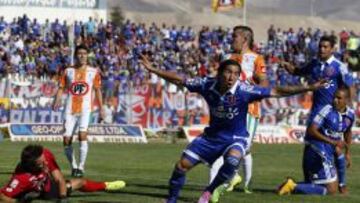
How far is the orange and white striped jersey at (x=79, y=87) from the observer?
18.9m

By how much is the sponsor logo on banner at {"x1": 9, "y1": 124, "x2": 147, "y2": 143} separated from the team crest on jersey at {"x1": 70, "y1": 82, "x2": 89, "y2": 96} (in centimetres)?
1491

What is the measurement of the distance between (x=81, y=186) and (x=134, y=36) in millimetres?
39288

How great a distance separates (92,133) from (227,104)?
2224cm

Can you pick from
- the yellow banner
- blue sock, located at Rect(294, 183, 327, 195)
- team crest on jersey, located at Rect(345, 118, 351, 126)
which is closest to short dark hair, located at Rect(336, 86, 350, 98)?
team crest on jersey, located at Rect(345, 118, 351, 126)

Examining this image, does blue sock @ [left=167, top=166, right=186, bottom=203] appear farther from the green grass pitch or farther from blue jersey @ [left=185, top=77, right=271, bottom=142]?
the green grass pitch

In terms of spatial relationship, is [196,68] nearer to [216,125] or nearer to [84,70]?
[84,70]

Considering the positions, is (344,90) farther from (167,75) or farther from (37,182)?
(37,182)

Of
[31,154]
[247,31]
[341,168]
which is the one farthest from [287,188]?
[31,154]

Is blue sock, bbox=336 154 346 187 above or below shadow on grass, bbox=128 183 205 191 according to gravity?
above

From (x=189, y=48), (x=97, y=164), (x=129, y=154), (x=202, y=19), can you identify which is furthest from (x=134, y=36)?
(x=202, y=19)

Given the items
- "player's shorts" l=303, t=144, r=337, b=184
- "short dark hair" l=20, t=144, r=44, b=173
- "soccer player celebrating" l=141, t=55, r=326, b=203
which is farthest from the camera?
"player's shorts" l=303, t=144, r=337, b=184

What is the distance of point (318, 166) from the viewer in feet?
53.2

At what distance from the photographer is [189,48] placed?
52906mm

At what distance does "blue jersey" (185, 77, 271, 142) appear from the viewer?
12953 millimetres
